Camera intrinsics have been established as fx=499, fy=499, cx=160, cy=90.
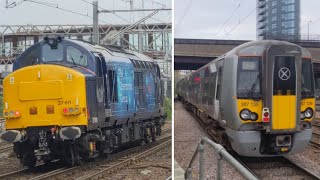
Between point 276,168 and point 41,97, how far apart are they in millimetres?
1912

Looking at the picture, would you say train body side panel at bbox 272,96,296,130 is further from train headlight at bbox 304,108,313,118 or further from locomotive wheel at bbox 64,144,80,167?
locomotive wheel at bbox 64,144,80,167

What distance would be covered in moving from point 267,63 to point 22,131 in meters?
2.08

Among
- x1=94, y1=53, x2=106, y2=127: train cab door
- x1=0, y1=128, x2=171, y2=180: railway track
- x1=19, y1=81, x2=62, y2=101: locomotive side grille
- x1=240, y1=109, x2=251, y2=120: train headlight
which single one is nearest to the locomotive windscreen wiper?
x1=240, y1=109, x2=251, y2=120: train headlight

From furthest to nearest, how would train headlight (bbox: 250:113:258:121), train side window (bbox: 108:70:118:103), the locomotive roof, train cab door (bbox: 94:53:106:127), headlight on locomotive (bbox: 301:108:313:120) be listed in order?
train side window (bbox: 108:70:118:103)
train cab door (bbox: 94:53:106:127)
the locomotive roof
train headlight (bbox: 250:113:258:121)
headlight on locomotive (bbox: 301:108:313:120)

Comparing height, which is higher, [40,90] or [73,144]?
[40,90]

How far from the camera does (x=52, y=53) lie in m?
4.36

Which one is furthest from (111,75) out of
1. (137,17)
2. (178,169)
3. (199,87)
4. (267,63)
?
(267,63)

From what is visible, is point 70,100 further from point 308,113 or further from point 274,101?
point 308,113

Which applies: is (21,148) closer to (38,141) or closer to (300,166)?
(38,141)

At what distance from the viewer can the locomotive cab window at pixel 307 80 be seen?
3.19m

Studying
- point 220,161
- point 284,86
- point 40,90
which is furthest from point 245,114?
point 40,90

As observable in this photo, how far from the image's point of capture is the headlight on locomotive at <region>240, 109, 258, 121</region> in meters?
3.37

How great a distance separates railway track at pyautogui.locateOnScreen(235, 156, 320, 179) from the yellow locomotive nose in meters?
1.49

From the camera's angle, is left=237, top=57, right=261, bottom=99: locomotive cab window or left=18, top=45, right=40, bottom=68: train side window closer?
left=237, top=57, right=261, bottom=99: locomotive cab window
